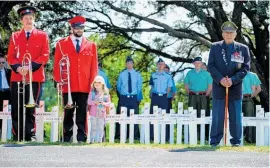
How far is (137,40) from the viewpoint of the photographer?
20.8 metres

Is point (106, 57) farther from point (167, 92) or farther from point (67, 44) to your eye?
point (67, 44)

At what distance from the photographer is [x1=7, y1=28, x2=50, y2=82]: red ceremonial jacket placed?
10.8 m

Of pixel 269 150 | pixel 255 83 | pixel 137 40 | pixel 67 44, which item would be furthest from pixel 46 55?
pixel 137 40

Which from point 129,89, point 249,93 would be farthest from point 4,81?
point 249,93

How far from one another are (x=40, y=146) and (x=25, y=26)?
2.64 metres

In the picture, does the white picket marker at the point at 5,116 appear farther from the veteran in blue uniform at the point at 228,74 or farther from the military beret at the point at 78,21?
the veteran in blue uniform at the point at 228,74

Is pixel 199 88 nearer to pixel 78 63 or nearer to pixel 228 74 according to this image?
pixel 228 74

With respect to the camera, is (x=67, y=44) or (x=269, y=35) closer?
(x=67, y=44)

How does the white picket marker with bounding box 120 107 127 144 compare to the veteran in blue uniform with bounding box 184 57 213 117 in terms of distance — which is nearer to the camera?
A: the white picket marker with bounding box 120 107 127 144

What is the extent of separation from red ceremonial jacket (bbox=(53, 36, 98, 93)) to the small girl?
0.56 meters

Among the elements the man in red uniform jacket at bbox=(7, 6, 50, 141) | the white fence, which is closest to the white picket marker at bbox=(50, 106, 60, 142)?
the white fence

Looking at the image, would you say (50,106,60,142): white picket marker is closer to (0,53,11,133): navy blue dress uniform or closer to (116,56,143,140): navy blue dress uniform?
(0,53,11,133): navy blue dress uniform

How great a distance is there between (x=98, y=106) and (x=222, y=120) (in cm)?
241

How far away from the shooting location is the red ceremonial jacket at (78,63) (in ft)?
35.2
